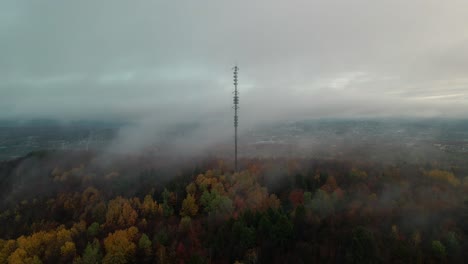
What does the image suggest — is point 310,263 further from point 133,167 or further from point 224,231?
point 133,167

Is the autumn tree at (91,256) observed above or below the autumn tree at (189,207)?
below

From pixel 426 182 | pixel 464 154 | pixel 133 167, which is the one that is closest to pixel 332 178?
pixel 426 182

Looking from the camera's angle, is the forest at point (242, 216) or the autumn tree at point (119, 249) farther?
the autumn tree at point (119, 249)

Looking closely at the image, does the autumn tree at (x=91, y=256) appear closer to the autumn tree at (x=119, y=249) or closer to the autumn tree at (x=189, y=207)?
the autumn tree at (x=119, y=249)

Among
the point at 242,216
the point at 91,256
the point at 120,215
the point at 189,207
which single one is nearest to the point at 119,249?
the point at 91,256

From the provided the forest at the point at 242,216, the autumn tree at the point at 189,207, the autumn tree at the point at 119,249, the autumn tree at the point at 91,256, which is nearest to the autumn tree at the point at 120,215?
the forest at the point at 242,216

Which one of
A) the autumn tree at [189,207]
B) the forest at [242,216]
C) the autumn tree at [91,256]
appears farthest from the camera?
the autumn tree at [189,207]

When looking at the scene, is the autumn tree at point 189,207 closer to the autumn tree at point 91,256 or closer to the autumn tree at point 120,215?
the autumn tree at point 120,215

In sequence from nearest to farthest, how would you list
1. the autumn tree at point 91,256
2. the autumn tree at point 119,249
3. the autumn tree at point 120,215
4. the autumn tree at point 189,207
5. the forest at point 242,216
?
the forest at point 242,216
the autumn tree at point 91,256
the autumn tree at point 119,249
the autumn tree at point 120,215
the autumn tree at point 189,207

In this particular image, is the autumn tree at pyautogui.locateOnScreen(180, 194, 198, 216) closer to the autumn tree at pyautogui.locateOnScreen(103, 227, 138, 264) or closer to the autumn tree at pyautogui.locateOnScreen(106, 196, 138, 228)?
the autumn tree at pyautogui.locateOnScreen(106, 196, 138, 228)

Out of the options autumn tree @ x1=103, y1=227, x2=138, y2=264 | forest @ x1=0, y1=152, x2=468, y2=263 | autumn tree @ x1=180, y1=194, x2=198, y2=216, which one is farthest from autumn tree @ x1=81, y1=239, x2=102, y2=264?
autumn tree @ x1=180, y1=194, x2=198, y2=216
